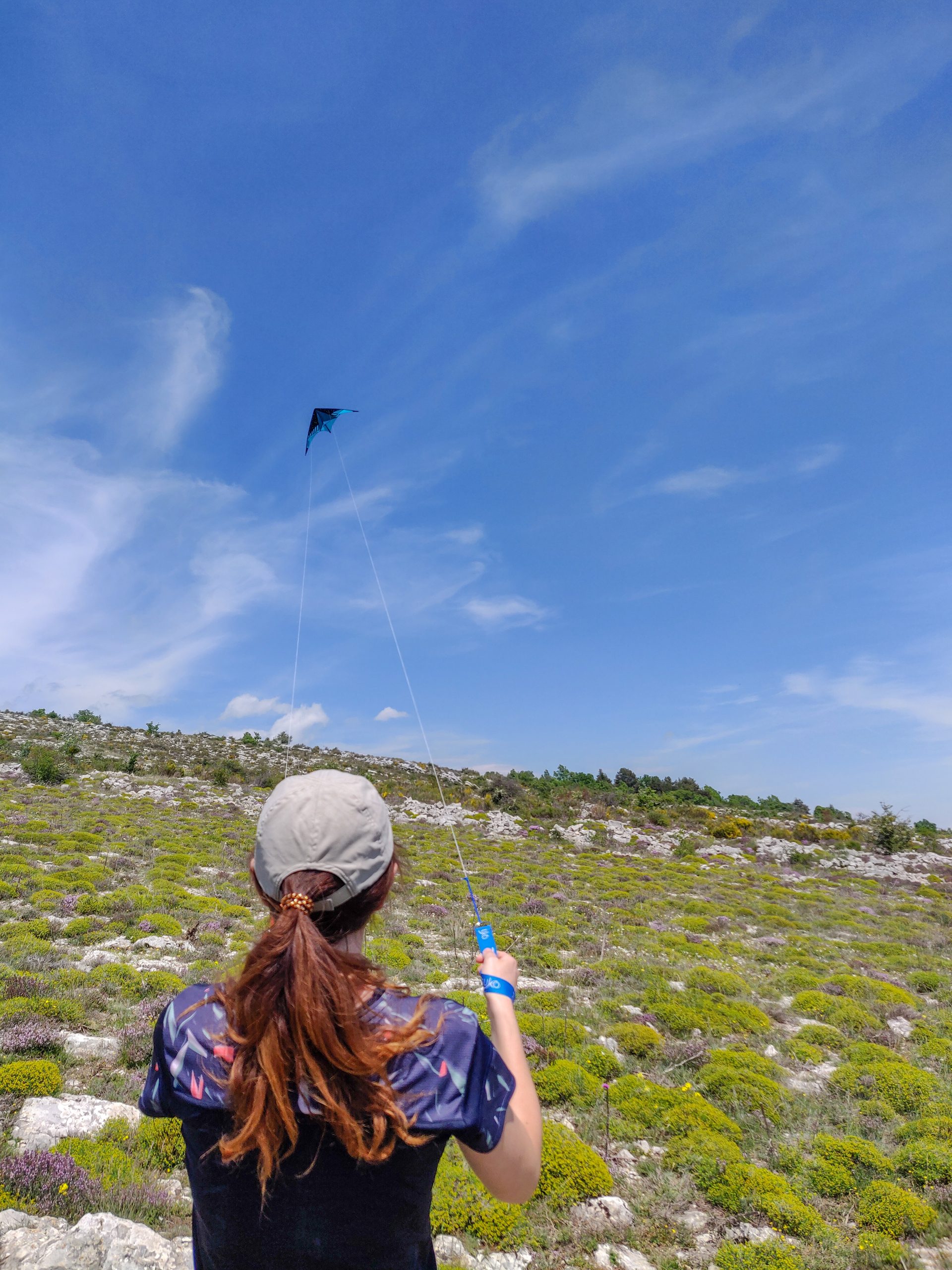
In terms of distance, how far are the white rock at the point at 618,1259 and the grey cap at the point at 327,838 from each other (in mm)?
4779

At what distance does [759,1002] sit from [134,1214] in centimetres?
962

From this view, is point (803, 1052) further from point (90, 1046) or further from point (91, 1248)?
point (90, 1046)

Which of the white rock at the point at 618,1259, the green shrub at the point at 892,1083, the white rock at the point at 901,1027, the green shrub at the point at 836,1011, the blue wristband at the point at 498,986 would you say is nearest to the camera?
the blue wristband at the point at 498,986

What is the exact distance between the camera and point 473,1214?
485 centimetres

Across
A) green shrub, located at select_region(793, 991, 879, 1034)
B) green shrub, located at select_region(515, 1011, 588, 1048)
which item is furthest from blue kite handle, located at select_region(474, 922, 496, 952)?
green shrub, located at select_region(793, 991, 879, 1034)

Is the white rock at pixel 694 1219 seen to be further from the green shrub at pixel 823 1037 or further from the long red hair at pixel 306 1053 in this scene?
the long red hair at pixel 306 1053

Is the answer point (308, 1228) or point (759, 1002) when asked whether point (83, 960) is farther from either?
point (759, 1002)

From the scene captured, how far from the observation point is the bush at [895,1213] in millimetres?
5098

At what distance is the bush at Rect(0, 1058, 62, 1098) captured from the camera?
550 centimetres

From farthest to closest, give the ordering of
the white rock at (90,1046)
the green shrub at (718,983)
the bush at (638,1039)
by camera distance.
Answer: the green shrub at (718,983) → the bush at (638,1039) → the white rock at (90,1046)

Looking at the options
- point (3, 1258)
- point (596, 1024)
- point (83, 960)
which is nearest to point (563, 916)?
point (596, 1024)

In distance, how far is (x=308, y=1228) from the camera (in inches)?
64.9

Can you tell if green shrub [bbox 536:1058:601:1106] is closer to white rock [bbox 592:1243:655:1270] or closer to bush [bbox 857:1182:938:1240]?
white rock [bbox 592:1243:655:1270]

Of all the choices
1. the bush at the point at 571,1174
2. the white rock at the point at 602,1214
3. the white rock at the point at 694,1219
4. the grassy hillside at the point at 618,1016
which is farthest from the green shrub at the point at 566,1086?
the white rock at the point at 694,1219
